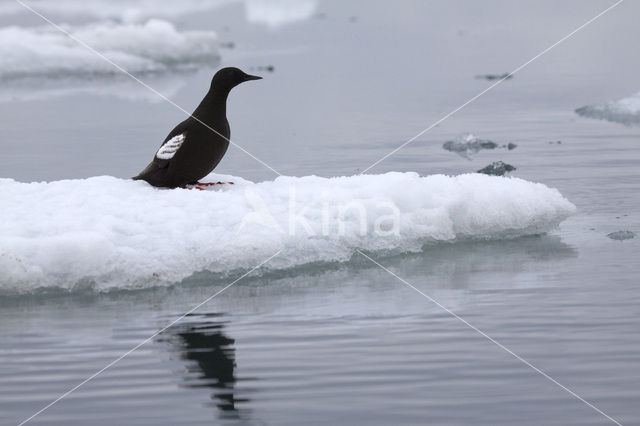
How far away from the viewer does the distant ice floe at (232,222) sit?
9.16 meters

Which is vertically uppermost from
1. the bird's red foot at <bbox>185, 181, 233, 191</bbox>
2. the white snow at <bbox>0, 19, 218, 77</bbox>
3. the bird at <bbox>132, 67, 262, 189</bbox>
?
the white snow at <bbox>0, 19, 218, 77</bbox>

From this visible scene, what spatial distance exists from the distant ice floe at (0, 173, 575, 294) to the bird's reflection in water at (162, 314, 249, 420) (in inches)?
42.6

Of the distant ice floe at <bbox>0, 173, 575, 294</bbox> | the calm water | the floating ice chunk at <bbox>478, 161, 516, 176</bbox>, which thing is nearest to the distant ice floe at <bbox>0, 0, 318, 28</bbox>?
the calm water

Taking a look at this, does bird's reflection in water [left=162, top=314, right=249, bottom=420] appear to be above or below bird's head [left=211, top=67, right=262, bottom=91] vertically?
below

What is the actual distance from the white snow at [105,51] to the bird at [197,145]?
74.8 ft

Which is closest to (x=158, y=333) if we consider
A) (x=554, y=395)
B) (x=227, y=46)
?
(x=554, y=395)

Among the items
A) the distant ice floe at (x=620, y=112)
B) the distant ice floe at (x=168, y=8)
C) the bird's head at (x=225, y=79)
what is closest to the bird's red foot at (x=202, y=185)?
the bird's head at (x=225, y=79)

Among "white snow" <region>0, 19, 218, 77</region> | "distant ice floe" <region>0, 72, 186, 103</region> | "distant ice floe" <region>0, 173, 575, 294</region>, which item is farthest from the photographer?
"white snow" <region>0, 19, 218, 77</region>

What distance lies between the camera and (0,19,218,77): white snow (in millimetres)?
32969

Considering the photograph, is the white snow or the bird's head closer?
the bird's head

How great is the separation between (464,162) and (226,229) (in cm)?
643

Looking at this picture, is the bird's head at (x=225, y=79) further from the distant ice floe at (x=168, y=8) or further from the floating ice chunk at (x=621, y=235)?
the distant ice floe at (x=168, y=8)

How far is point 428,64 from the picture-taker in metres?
34.8

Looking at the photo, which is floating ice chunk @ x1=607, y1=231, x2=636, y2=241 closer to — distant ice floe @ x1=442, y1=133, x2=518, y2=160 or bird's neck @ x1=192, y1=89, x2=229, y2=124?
bird's neck @ x1=192, y1=89, x2=229, y2=124
